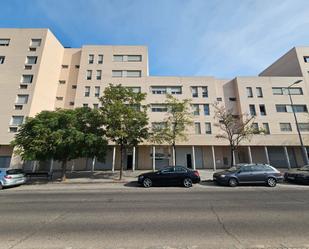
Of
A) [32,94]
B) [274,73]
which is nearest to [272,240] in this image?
[32,94]

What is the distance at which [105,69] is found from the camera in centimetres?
3033

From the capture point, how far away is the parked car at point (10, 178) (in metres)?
12.8

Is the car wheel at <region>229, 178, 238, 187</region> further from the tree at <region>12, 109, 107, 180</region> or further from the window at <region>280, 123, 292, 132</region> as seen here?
the window at <region>280, 123, 292, 132</region>

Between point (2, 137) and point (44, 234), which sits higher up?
point (2, 137)

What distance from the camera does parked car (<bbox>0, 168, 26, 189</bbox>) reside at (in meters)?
12.8

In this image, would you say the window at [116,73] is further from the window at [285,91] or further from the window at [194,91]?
the window at [285,91]

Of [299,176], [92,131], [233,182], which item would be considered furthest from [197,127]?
[92,131]

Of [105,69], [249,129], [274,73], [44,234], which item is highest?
[274,73]

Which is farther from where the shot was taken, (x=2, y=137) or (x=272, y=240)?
(x=2, y=137)

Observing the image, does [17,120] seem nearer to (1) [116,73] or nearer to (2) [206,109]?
(1) [116,73]

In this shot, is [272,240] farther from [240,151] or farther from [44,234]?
Answer: [240,151]

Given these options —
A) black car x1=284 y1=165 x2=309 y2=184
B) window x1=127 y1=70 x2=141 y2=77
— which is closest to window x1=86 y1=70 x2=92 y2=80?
window x1=127 y1=70 x2=141 y2=77

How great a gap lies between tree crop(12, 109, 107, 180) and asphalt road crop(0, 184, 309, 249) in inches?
302

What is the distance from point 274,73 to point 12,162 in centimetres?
4890
